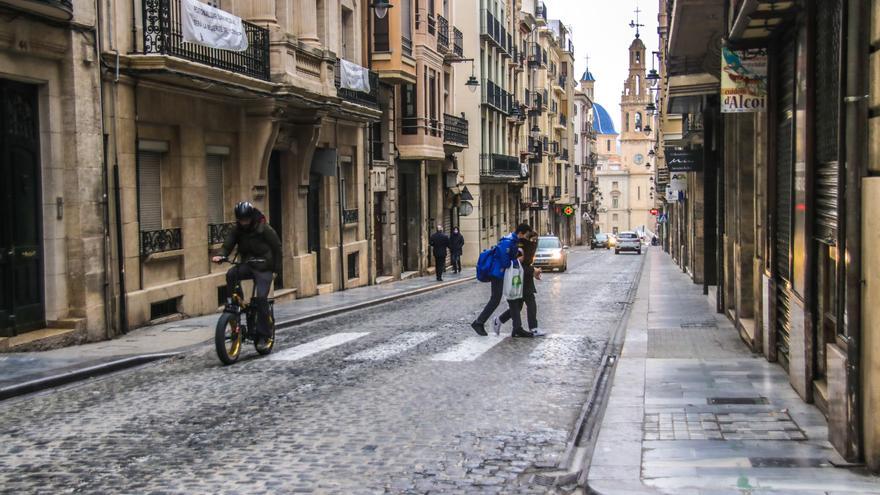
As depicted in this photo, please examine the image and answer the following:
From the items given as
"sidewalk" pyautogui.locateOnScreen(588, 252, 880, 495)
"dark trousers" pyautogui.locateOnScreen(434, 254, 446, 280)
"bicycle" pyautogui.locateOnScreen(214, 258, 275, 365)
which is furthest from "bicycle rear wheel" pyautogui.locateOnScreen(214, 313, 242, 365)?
"dark trousers" pyautogui.locateOnScreen(434, 254, 446, 280)

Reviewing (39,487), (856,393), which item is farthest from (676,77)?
(39,487)

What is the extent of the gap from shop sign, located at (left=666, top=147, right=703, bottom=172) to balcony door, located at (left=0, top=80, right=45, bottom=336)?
599 inches

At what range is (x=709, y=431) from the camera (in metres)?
7.78

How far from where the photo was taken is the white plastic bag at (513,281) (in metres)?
14.5

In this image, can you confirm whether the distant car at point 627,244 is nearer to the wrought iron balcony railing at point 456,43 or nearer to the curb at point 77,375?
the wrought iron balcony railing at point 456,43

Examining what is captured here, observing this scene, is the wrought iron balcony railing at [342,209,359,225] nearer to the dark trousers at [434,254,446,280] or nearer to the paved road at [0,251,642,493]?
the dark trousers at [434,254,446,280]

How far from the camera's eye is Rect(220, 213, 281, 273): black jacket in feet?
40.3

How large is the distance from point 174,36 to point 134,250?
3.64 m

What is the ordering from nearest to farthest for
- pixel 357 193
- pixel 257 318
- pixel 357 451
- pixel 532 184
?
pixel 357 451, pixel 257 318, pixel 357 193, pixel 532 184

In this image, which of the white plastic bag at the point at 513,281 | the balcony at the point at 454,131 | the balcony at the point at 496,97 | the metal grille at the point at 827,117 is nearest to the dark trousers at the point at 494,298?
the white plastic bag at the point at 513,281

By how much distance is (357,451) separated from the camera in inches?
295

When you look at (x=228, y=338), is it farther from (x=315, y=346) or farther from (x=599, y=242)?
(x=599, y=242)

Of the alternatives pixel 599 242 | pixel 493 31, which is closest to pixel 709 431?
pixel 493 31

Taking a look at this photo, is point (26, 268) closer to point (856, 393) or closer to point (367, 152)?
point (856, 393)
